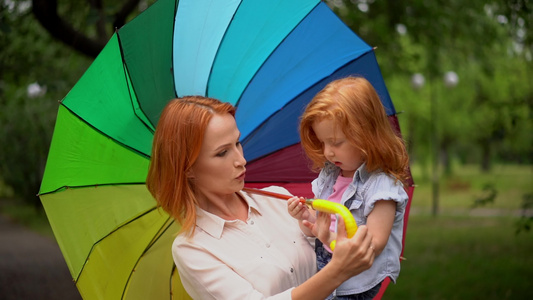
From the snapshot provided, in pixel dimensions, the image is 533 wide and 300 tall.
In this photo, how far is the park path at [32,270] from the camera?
909 cm

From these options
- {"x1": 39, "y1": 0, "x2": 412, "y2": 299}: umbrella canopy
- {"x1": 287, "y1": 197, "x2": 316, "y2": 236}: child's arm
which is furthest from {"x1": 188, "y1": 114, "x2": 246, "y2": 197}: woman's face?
{"x1": 39, "y1": 0, "x2": 412, "y2": 299}: umbrella canopy

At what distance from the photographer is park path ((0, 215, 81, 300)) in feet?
29.8

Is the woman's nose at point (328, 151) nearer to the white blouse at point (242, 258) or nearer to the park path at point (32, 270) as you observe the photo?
the white blouse at point (242, 258)

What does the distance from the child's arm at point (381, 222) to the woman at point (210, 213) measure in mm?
217

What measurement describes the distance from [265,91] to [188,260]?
90 centimetres

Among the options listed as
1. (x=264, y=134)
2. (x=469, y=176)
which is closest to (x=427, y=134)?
(x=469, y=176)

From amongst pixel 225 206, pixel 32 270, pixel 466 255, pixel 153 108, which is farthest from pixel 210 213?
pixel 32 270

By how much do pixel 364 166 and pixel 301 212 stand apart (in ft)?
1.01

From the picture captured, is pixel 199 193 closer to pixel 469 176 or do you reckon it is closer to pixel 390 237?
pixel 390 237

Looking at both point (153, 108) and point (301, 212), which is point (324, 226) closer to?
point (301, 212)

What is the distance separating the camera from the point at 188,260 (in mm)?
2527

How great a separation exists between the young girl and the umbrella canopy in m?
0.52

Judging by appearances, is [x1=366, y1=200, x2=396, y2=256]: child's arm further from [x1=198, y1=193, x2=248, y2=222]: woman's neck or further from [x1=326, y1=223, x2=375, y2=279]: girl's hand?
[x1=198, y1=193, x2=248, y2=222]: woman's neck

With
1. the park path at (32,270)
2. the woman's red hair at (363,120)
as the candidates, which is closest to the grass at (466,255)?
the park path at (32,270)
